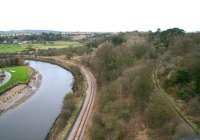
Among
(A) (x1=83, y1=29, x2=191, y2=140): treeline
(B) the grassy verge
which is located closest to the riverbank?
Answer: (B) the grassy verge

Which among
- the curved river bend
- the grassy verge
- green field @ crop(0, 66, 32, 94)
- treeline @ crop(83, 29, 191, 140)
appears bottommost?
green field @ crop(0, 66, 32, 94)

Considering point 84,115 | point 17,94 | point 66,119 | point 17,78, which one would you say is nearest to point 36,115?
point 66,119

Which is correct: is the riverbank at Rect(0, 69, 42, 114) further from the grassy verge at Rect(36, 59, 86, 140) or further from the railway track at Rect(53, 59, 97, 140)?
the railway track at Rect(53, 59, 97, 140)

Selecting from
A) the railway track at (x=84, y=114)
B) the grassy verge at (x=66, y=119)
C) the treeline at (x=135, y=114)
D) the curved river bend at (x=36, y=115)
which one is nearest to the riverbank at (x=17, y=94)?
the curved river bend at (x=36, y=115)

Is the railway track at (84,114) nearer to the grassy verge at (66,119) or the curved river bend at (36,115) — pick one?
the grassy verge at (66,119)

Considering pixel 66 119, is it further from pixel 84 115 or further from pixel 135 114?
pixel 135 114

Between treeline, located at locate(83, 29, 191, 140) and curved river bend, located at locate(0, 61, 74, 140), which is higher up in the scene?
treeline, located at locate(83, 29, 191, 140)
